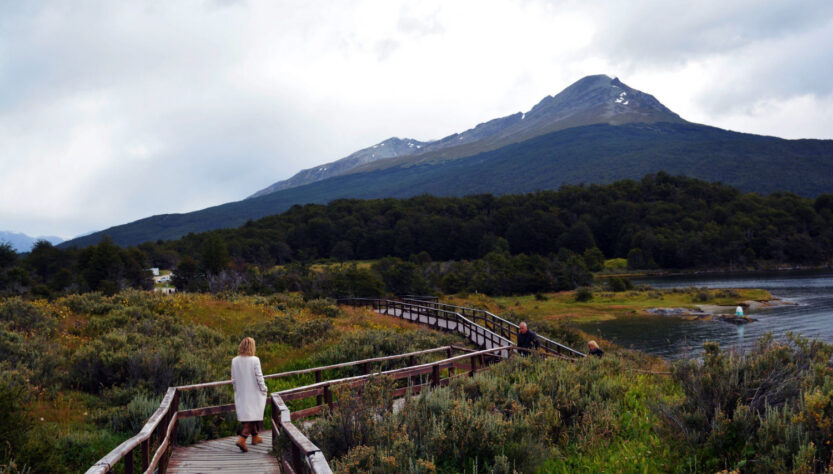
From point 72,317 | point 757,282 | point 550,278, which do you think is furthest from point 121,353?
point 757,282

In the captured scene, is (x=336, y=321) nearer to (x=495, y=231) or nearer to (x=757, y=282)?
(x=757, y=282)

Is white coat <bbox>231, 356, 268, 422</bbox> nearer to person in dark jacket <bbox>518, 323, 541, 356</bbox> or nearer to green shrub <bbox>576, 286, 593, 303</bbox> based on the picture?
person in dark jacket <bbox>518, 323, 541, 356</bbox>

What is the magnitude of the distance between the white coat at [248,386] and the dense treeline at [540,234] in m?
49.2

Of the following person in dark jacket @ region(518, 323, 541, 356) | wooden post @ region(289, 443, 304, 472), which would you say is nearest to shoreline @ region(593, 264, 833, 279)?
person in dark jacket @ region(518, 323, 541, 356)

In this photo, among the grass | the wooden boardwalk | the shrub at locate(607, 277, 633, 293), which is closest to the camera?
the wooden boardwalk

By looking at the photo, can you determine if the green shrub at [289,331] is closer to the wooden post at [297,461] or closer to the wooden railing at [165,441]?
the wooden railing at [165,441]

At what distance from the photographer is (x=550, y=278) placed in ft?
218

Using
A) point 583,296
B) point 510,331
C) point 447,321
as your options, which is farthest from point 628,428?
point 583,296

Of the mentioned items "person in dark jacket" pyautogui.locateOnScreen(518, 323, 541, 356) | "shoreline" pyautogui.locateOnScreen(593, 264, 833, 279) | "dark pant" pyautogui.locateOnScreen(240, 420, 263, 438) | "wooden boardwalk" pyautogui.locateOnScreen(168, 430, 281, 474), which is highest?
"dark pant" pyautogui.locateOnScreen(240, 420, 263, 438)

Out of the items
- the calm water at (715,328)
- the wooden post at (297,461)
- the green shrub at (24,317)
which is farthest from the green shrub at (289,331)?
the calm water at (715,328)

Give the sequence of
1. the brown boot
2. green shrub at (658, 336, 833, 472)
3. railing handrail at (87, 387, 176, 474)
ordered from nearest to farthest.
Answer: railing handrail at (87, 387, 176, 474) < green shrub at (658, 336, 833, 472) < the brown boot

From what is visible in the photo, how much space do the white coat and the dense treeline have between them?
49.2 m

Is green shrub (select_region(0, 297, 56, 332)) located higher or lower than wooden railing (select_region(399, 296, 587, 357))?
higher

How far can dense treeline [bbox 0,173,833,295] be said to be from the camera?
7600 centimetres
